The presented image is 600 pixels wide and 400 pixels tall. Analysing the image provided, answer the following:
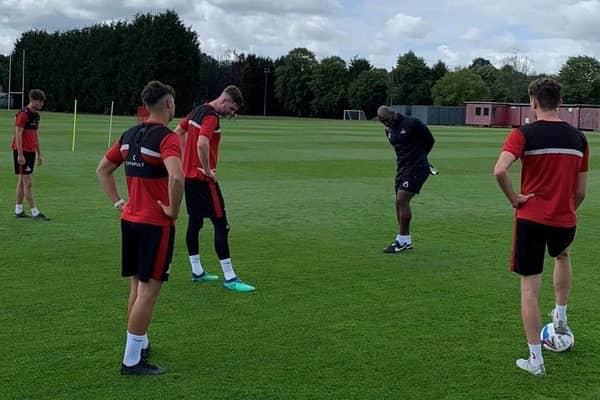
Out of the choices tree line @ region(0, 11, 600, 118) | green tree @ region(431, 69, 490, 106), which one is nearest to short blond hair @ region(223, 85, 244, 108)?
tree line @ region(0, 11, 600, 118)

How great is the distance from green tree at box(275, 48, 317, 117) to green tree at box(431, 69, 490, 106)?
24385 mm

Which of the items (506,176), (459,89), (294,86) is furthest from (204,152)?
(294,86)

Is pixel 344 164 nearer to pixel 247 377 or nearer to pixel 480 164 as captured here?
pixel 480 164

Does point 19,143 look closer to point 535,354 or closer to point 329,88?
point 535,354

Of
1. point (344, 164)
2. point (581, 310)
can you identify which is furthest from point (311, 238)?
point (344, 164)

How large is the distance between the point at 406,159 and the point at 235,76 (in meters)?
118

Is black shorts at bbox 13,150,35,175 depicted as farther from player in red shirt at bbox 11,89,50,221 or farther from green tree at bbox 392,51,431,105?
green tree at bbox 392,51,431,105

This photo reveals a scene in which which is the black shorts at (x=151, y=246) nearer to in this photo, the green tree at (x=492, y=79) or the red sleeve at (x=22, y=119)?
the red sleeve at (x=22, y=119)

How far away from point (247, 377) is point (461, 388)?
1.54 metres

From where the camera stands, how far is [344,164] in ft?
82.8

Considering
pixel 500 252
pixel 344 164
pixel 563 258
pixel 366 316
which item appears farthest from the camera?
pixel 344 164

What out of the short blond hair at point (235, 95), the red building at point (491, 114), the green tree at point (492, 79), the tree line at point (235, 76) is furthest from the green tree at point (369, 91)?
the short blond hair at point (235, 95)

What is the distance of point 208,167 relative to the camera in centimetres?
784

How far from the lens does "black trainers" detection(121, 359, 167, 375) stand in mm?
5387
